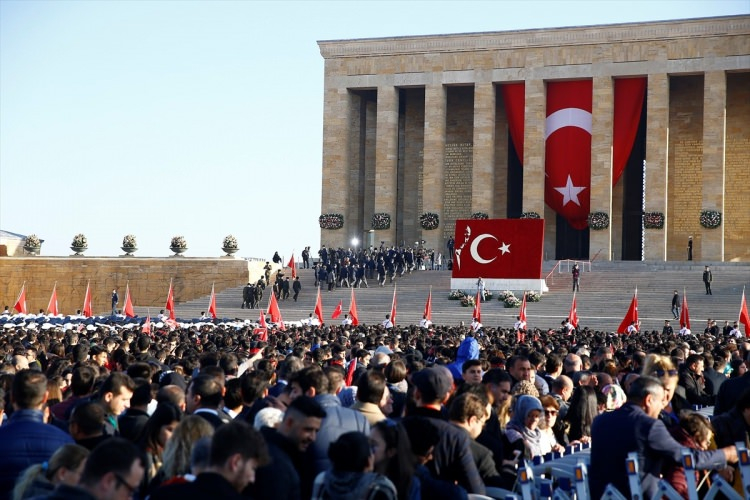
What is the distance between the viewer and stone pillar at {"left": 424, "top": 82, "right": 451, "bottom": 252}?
4559 cm

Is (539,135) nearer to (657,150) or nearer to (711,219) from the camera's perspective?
(657,150)

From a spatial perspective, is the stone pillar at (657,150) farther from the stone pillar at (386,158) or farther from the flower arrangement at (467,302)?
the flower arrangement at (467,302)

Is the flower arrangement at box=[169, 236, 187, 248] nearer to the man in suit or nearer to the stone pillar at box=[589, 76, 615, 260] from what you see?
the stone pillar at box=[589, 76, 615, 260]

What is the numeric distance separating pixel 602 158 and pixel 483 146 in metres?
4.81

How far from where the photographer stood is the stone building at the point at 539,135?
42.7 m

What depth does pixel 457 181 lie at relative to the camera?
48.1 metres

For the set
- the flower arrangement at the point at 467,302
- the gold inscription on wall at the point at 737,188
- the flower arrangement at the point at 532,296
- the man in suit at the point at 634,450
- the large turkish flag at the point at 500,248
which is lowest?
the man in suit at the point at 634,450

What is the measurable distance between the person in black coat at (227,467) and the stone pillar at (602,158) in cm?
3947

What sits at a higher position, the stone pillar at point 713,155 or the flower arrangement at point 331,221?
the stone pillar at point 713,155

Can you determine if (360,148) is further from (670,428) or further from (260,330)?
(670,428)

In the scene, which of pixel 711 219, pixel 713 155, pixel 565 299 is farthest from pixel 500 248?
pixel 713 155

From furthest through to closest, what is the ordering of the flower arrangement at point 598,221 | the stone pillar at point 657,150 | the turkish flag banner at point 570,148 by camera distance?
the turkish flag banner at point 570,148 → the flower arrangement at point 598,221 → the stone pillar at point 657,150

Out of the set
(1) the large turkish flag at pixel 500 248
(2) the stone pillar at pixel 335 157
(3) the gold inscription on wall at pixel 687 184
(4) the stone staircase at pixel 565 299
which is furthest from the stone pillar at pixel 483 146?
(1) the large turkish flag at pixel 500 248

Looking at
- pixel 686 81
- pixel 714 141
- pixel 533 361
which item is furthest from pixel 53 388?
pixel 686 81
